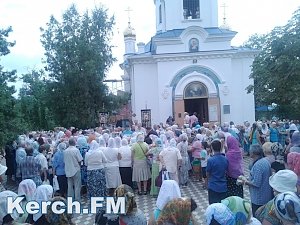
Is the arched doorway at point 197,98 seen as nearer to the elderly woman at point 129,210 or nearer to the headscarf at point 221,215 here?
the elderly woman at point 129,210

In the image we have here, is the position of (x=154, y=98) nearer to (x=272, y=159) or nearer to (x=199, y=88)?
(x=199, y=88)

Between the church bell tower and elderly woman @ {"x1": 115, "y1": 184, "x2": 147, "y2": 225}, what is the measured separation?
28862mm

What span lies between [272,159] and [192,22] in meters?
26.4

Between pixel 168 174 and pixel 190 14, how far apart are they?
23.8 metres

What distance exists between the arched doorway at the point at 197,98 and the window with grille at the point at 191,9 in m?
5.88

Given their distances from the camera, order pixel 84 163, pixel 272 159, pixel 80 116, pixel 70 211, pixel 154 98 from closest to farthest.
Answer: pixel 70 211, pixel 272 159, pixel 84 163, pixel 80 116, pixel 154 98

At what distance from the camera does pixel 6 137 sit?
12.6 m

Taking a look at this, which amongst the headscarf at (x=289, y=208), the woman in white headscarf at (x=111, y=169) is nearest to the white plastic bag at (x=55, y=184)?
the woman in white headscarf at (x=111, y=169)

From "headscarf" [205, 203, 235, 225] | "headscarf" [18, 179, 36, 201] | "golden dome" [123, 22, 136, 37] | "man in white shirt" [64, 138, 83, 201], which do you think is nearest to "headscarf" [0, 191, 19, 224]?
"headscarf" [18, 179, 36, 201]

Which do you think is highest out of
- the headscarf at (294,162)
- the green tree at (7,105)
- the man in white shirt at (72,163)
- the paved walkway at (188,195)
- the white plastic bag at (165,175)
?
the green tree at (7,105)

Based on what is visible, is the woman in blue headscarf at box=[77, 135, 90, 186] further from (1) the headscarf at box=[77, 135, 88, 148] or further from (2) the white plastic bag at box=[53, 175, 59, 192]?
(2) the white plastic bag at box=[53, 175, 59, 192]

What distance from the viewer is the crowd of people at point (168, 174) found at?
4281mm

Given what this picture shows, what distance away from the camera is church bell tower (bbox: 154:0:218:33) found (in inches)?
1289

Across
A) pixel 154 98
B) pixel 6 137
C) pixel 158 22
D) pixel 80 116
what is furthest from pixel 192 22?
pixel 6 137
